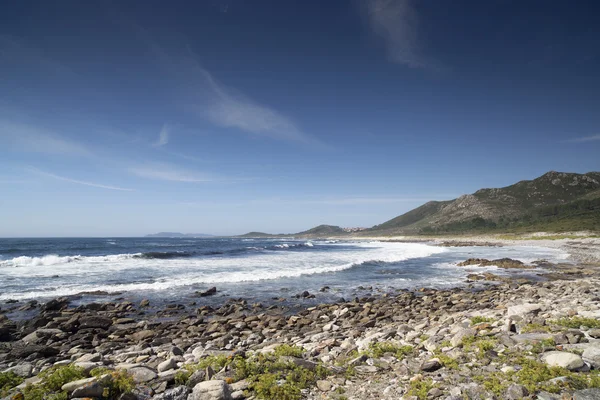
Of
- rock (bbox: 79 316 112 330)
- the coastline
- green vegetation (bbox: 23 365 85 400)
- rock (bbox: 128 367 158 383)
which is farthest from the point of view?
rock (bbox: 79 316 112 330)

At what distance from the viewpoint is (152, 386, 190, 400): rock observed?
16.3 feet

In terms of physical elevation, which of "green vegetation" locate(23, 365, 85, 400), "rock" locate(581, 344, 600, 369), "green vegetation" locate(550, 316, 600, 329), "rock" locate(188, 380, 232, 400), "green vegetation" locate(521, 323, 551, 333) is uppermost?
"rock" locate(581, 344, 600, 369)

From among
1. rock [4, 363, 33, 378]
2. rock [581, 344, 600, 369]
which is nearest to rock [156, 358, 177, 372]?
rock [4, 363, 33, 378]

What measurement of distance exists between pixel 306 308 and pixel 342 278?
1046cm

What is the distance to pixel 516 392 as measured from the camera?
456 cm

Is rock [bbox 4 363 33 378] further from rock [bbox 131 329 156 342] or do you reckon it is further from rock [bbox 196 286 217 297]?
rock [bbox 196 286 217 297]

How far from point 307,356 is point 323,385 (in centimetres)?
187

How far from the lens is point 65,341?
1043 centimetres

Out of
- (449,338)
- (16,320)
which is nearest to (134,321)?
(16,320)

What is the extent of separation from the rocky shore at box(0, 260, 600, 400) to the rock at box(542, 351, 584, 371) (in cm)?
2

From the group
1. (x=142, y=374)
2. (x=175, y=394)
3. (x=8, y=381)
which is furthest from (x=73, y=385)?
(x=8, y=381)

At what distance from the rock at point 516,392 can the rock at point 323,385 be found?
114 inches

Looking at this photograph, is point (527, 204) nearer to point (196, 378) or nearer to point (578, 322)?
point (578, 322)

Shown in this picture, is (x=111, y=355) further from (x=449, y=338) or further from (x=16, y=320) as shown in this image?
(x=449, y=338)
